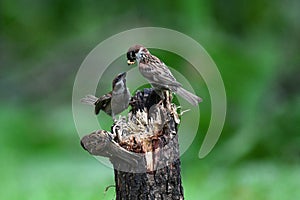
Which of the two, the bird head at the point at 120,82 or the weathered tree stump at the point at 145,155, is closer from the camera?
the weathered tree stump at the point at 145,155

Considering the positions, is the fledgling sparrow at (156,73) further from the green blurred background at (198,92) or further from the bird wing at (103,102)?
the green blurred background at (198,92)

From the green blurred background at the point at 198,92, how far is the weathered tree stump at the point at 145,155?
4.63 feet

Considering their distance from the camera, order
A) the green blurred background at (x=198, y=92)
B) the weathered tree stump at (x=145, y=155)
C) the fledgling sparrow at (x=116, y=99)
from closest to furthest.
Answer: the weathered tree stump at (x=145, y=155), the fledgling sparrow at (x=116, y=99), the green blurred background at (x=198, y=92)

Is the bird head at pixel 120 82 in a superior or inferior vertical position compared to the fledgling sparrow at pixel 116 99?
superior

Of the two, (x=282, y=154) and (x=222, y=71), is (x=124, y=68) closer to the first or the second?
(x=222, y=71)

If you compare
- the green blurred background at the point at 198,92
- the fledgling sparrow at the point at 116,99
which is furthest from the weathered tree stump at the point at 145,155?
the green blurred background at the point at 198,92

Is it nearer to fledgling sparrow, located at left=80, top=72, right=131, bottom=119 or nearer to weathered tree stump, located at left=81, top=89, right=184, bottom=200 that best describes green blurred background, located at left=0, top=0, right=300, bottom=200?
fledgling sparrow, located at left=80, top=72, right=131, bottom=119

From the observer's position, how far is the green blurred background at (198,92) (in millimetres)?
3527

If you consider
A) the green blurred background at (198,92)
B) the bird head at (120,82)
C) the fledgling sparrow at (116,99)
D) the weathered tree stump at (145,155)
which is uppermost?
the green blurred background at (198,92)

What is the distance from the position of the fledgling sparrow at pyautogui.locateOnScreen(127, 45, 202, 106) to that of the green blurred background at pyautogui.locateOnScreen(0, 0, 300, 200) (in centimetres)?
129

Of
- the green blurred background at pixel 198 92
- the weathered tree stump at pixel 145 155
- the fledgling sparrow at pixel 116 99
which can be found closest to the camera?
the weathered tree stump at pixel 145 155

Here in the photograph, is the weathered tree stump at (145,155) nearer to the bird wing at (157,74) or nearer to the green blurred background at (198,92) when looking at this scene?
the bird wing at (157,74)

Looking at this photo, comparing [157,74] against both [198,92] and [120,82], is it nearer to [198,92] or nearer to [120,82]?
[120,82]

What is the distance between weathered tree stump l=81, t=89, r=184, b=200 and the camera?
6.00ft
